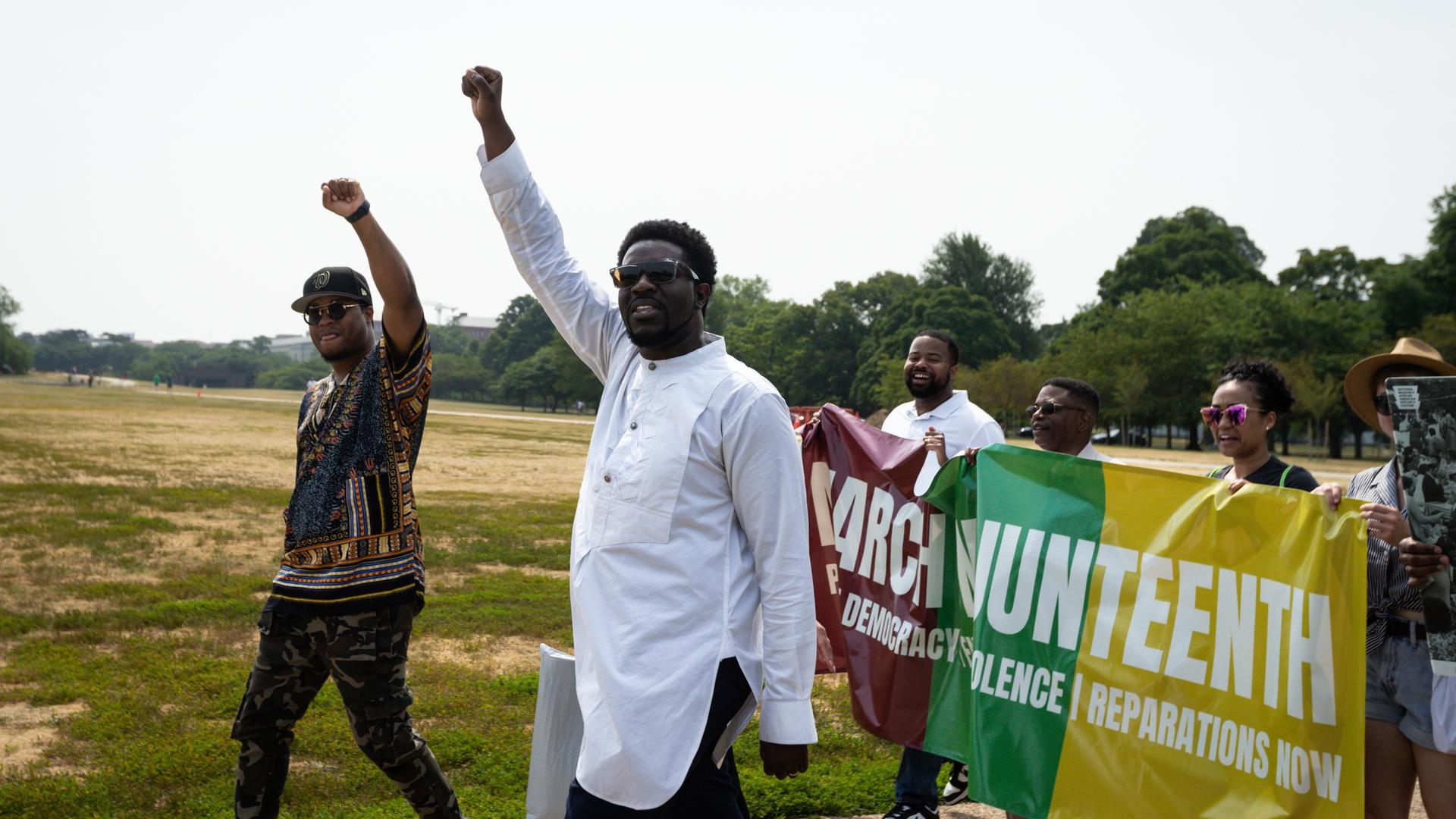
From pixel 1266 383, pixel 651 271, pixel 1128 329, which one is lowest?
pixel 1266 383

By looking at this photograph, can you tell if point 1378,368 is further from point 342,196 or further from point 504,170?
point 342,196

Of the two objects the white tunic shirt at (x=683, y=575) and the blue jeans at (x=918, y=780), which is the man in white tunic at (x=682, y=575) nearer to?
the white tunic shirt at (x=683, y=575)

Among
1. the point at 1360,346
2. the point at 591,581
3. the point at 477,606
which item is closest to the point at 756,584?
the point at 591,581

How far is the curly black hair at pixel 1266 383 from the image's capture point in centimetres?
421

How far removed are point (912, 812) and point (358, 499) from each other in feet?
8.90

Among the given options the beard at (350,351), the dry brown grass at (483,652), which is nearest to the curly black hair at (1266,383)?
the beard at (350,351)

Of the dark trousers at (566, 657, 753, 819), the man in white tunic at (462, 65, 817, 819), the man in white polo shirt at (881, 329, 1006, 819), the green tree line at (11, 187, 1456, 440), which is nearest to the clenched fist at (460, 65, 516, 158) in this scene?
the man in white tunic at (462, 65, 817, 819)

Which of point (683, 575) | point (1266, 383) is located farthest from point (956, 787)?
point (683, 575)

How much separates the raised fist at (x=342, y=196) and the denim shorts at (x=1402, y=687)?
3682mm

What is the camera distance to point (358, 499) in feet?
12.2

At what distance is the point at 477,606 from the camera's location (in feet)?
30.5

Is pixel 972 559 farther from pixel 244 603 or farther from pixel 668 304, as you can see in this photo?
pixel 244 603

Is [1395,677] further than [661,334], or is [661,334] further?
[1395,677]

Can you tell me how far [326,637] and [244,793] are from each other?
26.0 inches
